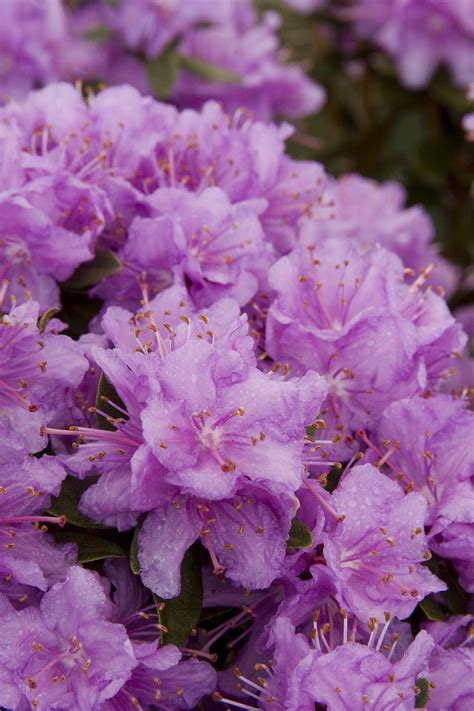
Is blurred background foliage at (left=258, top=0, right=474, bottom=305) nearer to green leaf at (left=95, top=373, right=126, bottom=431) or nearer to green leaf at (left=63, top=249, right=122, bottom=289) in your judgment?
green leaf at (left=63, top=249, right=122, bottom=289)

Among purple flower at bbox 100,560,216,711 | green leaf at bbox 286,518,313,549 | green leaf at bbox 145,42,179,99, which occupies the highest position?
green leaf at bbox 145,42,179,99

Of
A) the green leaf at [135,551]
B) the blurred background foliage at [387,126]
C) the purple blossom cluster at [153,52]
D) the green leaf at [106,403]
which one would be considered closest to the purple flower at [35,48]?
the purple blossom cluster at [153,52]

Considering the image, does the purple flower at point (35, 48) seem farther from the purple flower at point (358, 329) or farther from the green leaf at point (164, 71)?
the purple flower at point (358, 329)

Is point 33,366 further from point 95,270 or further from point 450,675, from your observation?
point 450,675

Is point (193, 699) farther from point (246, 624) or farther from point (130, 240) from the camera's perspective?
point (130, 240)

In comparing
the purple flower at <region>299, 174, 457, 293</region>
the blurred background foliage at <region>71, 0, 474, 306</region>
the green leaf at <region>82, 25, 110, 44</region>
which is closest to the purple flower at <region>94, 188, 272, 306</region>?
the purple flower at <region>299, 174, 457, 293</region>

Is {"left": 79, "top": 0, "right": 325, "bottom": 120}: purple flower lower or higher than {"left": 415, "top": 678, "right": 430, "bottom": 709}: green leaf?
higher

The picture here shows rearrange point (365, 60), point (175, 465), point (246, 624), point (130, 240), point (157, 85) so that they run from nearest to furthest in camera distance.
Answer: point (175, 465) → point (246, 624) → point (130, 240) → point (157, 85) → point (365, 60)

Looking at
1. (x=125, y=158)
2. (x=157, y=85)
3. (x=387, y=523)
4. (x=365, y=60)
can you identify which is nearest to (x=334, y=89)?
(x=365, y=60)
